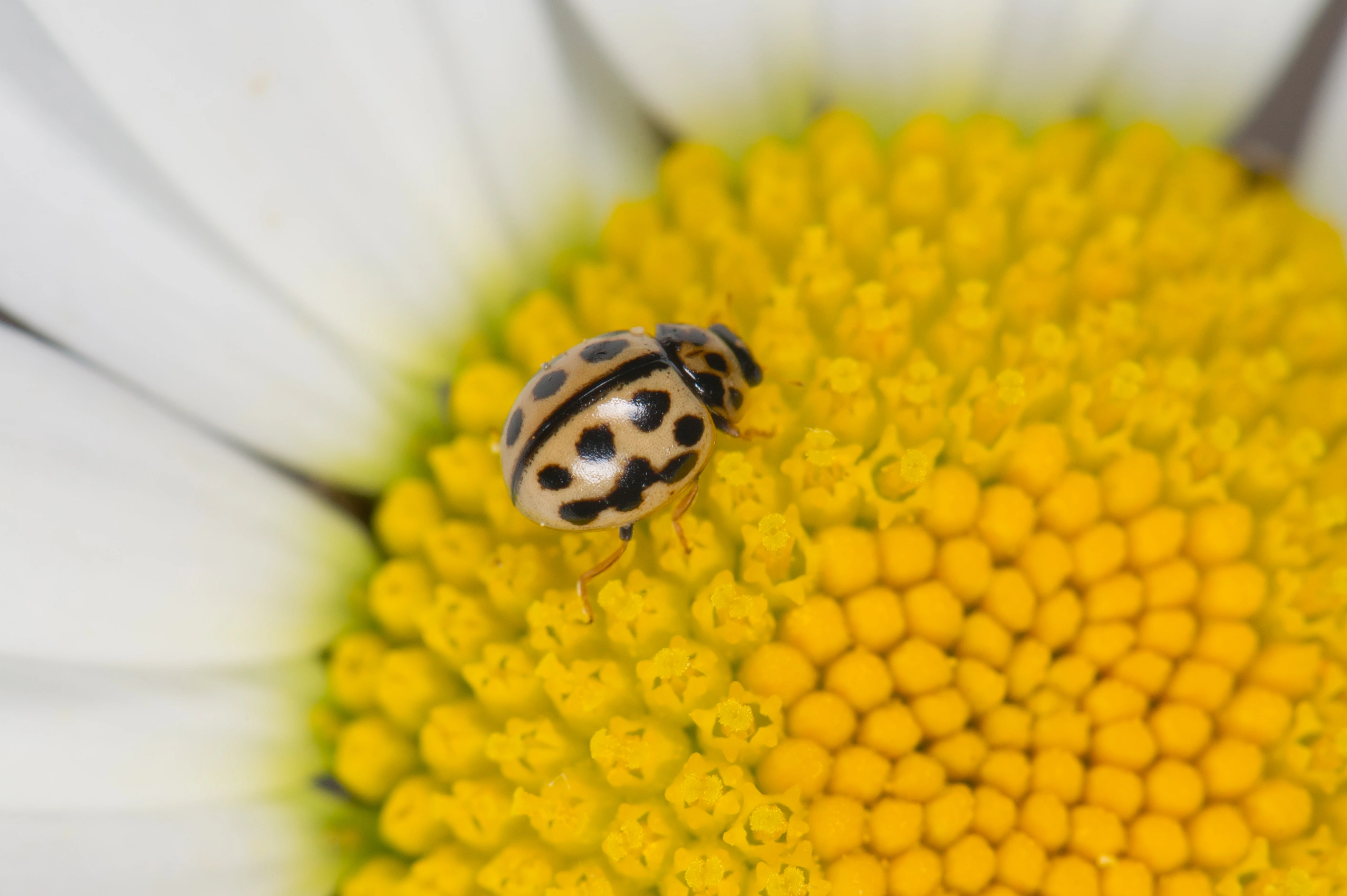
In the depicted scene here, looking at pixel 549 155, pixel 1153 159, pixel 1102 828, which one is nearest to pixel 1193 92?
pixel 1153 159

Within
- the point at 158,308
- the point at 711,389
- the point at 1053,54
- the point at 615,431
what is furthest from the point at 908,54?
the point at 158,308

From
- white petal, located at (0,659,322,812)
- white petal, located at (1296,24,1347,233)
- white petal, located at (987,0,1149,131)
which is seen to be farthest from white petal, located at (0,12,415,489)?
white petal, located at (1296,24,1347,233)

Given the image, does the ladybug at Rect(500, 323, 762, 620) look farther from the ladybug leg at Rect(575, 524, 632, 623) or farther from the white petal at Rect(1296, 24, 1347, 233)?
the white petal at Rect(1296, 24, 1347, 233)

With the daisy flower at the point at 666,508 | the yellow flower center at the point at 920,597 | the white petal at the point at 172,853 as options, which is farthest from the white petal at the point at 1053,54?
the white petal at the point at 172,853

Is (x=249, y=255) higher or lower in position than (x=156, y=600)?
higher

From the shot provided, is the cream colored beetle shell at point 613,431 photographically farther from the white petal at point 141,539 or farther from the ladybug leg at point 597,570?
the white petal at point 141,539

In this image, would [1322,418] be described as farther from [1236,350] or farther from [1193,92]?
[1193,92]

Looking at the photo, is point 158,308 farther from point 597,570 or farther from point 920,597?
point 920,597
